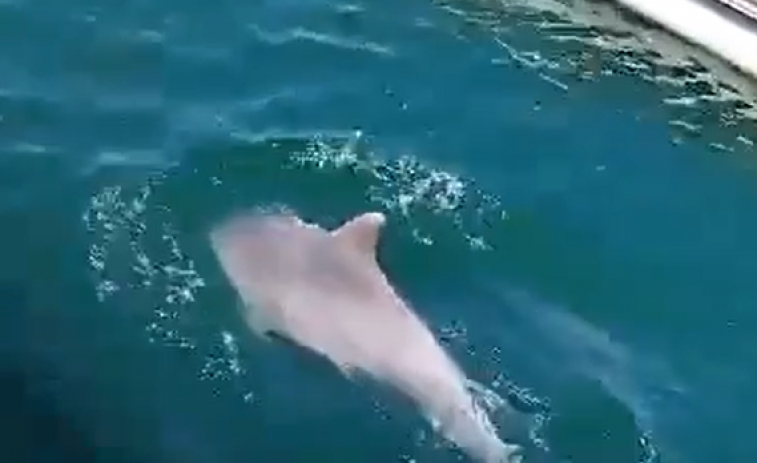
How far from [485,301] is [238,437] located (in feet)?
11.7

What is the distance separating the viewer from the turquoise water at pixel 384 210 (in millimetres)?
15984

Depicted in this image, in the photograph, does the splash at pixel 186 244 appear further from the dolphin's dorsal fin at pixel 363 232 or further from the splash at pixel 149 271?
the dolphin's dorsal fin at pixel 363 232

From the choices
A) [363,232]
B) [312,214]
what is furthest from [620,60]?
[363,232]

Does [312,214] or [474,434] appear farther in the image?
[312,214]

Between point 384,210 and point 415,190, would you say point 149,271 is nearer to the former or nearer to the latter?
point 384,210

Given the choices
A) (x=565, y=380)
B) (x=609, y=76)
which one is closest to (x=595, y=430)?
(x=565, y=380)

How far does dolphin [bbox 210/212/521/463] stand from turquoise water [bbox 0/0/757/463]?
24 centimetres

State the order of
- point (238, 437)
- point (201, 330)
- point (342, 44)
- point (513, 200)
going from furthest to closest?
point (342, 44), point (513, 200), point (201, 330), point (238, 437)

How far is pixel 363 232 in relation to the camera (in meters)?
16.8

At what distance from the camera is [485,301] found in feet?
57.9

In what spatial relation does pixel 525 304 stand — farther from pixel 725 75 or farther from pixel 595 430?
pixel 725 75

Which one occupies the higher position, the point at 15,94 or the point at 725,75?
the point at 725,75

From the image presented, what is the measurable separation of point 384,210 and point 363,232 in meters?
2.16

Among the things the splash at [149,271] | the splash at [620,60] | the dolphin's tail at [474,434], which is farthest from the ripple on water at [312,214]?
the splash at [620,60]
